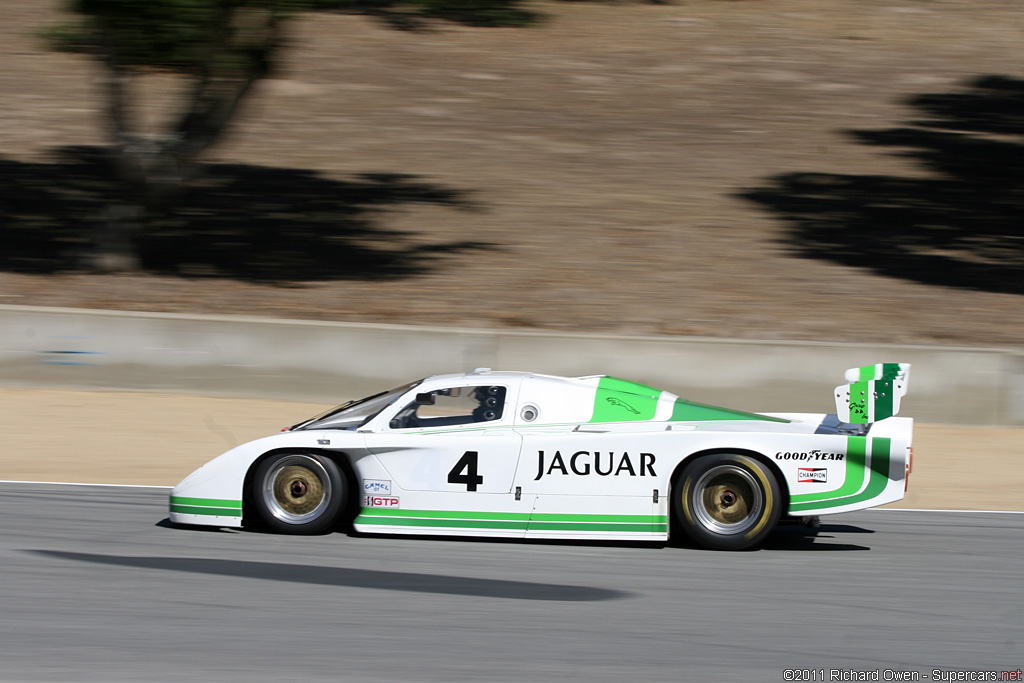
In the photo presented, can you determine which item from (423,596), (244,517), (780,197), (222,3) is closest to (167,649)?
(423,596)

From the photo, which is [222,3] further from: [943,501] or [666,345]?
[943,501]

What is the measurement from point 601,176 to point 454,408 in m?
14.4

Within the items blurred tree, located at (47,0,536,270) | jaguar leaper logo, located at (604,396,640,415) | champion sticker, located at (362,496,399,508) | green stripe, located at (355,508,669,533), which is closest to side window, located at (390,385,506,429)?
champion sticker, located at (362,496,399,508)

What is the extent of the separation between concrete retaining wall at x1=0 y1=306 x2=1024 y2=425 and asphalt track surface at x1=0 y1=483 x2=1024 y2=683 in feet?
15.5

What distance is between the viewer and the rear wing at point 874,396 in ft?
23.4

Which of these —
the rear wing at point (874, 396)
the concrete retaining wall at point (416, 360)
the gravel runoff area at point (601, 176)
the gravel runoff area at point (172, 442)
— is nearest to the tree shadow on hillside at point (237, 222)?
the gravel runoff area at point (601, 176)

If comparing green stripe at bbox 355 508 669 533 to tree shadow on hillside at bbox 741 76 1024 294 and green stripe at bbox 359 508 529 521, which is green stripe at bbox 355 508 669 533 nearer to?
green stripe at bbox 359 508 529 521

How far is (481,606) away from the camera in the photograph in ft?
19.5

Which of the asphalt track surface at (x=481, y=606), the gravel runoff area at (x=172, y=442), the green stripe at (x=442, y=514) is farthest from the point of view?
the gravel runoff area at (x=172, y=442)

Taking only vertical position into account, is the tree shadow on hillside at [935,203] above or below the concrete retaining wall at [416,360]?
above

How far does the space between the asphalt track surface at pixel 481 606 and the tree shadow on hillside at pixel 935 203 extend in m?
10.8

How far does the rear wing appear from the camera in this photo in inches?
281

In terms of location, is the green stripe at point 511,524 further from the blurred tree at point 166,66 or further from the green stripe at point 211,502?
the blurred tree at point 166,66

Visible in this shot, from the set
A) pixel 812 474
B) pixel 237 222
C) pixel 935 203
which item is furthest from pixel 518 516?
pixel 935 203
